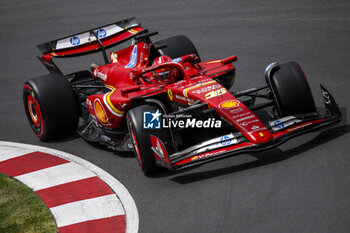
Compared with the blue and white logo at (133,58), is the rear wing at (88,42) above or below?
above

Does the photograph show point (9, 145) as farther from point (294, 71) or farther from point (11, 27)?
point (11, 27)

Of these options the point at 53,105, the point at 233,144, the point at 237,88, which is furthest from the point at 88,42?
the point at 233,144

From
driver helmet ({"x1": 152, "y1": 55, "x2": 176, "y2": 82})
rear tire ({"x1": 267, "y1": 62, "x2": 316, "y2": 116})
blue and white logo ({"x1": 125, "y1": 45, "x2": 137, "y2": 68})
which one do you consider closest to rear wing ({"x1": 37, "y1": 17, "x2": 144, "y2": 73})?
blue and white logo ({"x1": 125, "y1": 45, "x2": 137, "y2": 68})

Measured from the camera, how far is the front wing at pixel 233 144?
6820 millimetres

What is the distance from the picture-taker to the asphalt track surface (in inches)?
242

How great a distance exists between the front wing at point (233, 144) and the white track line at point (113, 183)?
2.00 feet

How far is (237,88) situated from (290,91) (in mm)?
2782

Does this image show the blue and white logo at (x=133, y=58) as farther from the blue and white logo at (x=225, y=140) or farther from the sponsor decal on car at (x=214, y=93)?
the blue and white logo at (x=225, y=140)

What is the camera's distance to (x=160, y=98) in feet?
26.5

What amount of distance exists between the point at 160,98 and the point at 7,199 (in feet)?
8.13

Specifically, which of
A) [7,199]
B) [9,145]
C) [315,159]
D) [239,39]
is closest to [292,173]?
[315,159]

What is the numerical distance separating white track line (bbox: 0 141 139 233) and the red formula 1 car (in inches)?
14.2

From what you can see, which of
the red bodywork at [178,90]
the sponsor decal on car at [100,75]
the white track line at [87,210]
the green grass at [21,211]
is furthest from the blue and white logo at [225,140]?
the sponsor decal on car at [100,75]

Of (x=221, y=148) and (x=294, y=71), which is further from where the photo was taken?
(x=294, y=71)
